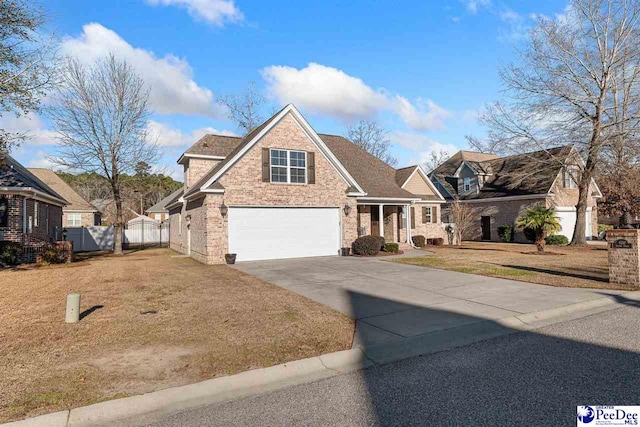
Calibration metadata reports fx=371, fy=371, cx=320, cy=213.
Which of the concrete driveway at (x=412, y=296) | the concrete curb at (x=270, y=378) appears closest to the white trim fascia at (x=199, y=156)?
the concrete driveway at (x=412, y=296)

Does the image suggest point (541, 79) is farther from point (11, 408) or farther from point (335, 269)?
point (11, 408)

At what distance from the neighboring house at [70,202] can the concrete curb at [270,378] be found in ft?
121

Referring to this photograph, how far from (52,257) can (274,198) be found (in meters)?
11.1

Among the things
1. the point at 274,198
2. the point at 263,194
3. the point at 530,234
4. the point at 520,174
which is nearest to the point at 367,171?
the point at 274,198

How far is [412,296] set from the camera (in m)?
9.12

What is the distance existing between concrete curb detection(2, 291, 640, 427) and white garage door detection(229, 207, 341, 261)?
41.1 feet

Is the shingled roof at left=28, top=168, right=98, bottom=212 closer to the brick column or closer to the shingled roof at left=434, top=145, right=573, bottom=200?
the shingled roof at left=434, top=145, right=573, bottom=200

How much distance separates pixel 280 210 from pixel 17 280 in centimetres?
1044

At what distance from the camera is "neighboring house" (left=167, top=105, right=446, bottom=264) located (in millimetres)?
17078

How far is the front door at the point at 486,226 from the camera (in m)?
32.3

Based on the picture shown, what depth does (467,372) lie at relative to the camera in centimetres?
461

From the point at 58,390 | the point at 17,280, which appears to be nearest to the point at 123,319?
the point at 58,390

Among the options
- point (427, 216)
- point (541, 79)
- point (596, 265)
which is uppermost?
point (541, 79)

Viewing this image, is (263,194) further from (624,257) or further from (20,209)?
(624,257)
